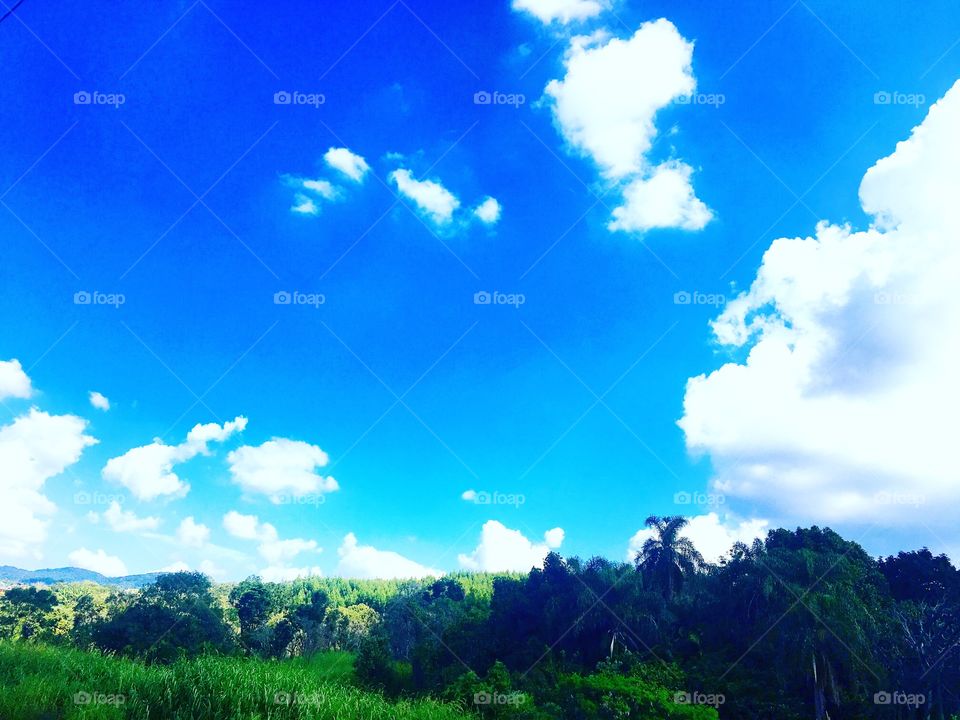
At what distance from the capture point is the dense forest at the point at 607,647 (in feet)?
75.8

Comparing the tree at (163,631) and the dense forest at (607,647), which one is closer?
the dense forest at (607,647)

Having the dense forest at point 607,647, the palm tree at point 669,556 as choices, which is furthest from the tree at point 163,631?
the palm tree at point 669,556

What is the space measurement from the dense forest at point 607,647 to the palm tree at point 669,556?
13cm

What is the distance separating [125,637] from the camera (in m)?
50.2

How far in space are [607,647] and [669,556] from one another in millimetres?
12455

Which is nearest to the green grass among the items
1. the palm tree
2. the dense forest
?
the dense forest

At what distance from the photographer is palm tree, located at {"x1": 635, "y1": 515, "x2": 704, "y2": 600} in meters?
52.7

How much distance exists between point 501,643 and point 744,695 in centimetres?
2085

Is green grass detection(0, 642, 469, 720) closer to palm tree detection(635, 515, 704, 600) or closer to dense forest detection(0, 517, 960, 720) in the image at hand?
dense forest detection(0, 517, 960, 720)

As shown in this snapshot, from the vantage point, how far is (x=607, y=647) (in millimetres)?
44000

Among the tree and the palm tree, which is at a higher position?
the palm tree

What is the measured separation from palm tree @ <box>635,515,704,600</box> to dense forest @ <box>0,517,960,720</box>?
13 centimetres

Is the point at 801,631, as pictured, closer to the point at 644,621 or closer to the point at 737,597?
the point at 737,597

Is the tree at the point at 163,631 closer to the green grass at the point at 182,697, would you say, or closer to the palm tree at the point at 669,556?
the green grass at the point at 182,697
